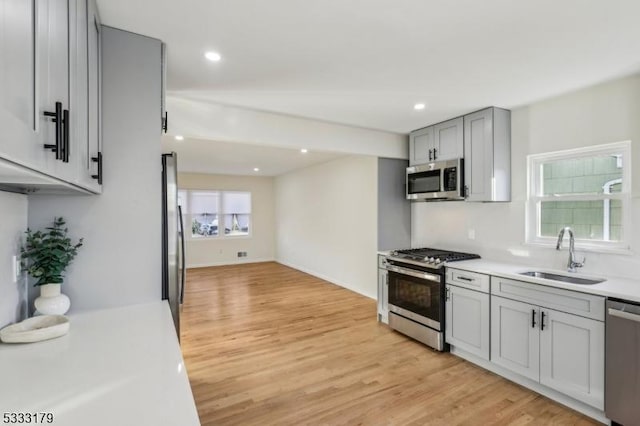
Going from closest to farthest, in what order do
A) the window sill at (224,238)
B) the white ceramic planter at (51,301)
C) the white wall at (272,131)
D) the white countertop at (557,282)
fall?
the white ceramic planter at (51,301)
the white countertop at (557,282)
the white wall at (272,131)
the window sill at (224,238)

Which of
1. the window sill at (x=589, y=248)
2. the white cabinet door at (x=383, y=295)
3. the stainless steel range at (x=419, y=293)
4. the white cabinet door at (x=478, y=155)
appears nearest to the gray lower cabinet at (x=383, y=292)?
the white cabinet door at (x=383, y=295)

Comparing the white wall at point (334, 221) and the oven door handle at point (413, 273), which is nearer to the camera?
the oven door handle at point (413, 273)

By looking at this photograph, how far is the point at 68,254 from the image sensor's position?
1692 millimetres

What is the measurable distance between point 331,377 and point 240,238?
6406 millimetres

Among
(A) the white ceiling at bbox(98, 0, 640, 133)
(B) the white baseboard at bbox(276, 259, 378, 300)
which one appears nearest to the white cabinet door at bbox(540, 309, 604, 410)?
(A) the white ceiling at bbox(98, 0, 640, 133)

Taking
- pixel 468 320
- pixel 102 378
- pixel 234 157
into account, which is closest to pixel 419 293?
pixel 468 320

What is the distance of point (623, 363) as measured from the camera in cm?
210

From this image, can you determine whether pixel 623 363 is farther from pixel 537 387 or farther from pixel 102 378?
pixel 102 378

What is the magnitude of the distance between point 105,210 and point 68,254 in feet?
0.99

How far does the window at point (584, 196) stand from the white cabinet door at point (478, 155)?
1.35 feet

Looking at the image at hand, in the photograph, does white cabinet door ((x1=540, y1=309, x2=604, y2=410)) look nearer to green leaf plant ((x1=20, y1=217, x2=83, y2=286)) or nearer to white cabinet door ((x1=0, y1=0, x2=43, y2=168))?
white cabinet door ((x1=0, y1=0, x2=43, y2=168))

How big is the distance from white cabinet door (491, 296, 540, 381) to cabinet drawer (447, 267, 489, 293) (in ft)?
0.45

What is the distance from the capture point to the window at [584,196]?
269cm

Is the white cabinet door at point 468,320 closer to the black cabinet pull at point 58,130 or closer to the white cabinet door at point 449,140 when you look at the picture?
the white cabinet door at point 449,140
